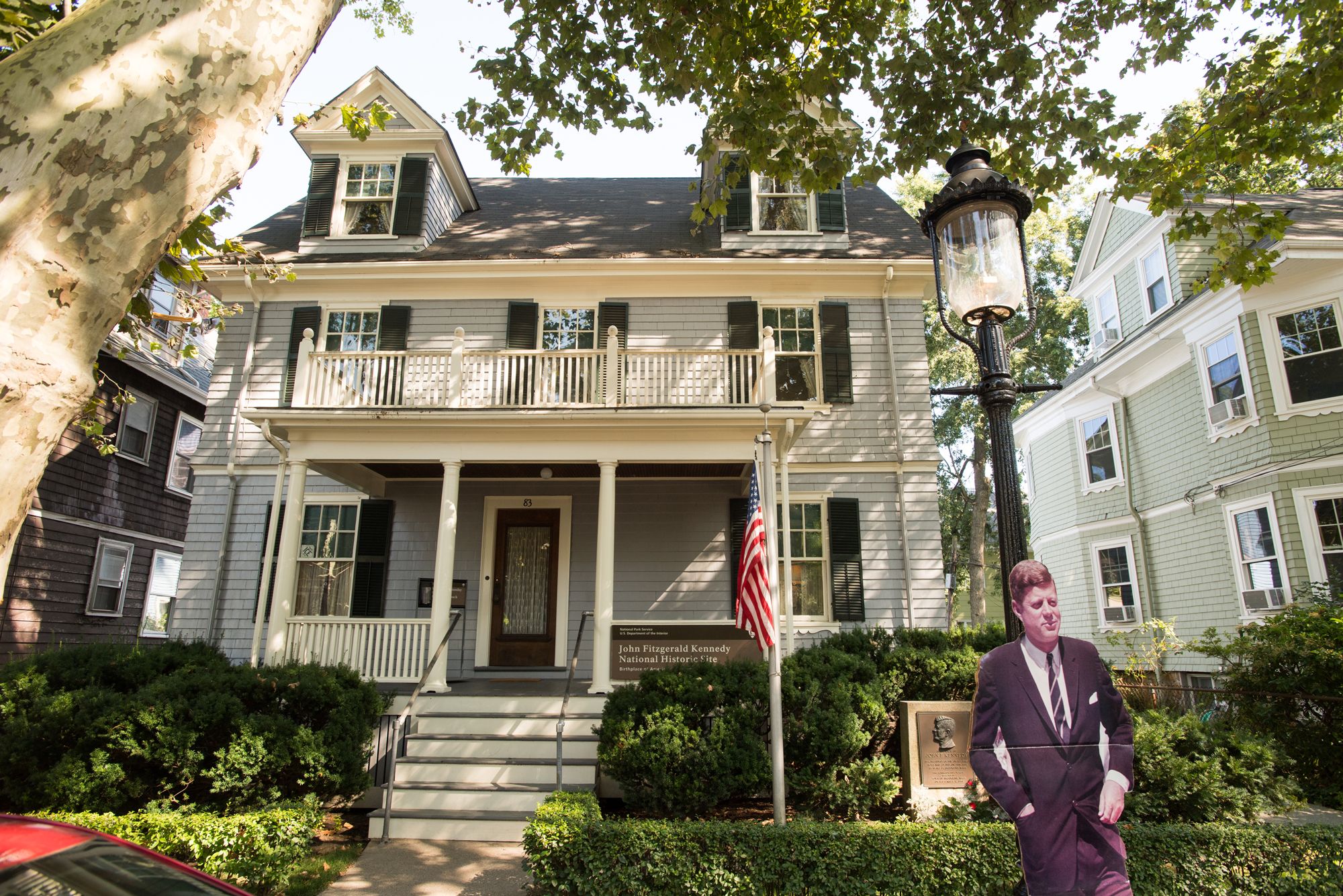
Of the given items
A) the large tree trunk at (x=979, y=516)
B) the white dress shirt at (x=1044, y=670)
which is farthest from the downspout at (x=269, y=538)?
the large tree trunk at (x=979, y=516)

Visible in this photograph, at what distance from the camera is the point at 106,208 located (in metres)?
2.58

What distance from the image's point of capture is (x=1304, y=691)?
23.1ft

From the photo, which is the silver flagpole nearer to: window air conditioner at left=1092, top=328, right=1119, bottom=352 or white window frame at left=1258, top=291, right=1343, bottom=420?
white window frame at left=1258, top=291, right=1343, bottom=420

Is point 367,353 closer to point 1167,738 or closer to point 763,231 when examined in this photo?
point 763,231

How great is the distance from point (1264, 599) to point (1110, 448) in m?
5.33

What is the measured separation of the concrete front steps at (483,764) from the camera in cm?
669

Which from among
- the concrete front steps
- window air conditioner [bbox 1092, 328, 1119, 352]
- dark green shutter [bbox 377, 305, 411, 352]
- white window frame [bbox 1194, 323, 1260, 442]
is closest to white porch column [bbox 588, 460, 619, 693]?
the concrete front steps

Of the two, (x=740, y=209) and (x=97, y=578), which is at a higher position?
(x=740, y=209)

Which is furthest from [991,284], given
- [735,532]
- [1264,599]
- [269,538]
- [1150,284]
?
[1150,284]

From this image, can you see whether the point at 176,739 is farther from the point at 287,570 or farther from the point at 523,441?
the point at 523,441

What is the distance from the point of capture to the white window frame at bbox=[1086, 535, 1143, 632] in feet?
50.0

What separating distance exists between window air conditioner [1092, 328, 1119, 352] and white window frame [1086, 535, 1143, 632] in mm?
4513

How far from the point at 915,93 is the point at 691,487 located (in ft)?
20.1

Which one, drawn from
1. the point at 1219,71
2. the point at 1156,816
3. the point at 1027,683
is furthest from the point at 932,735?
the point at 1219,71
